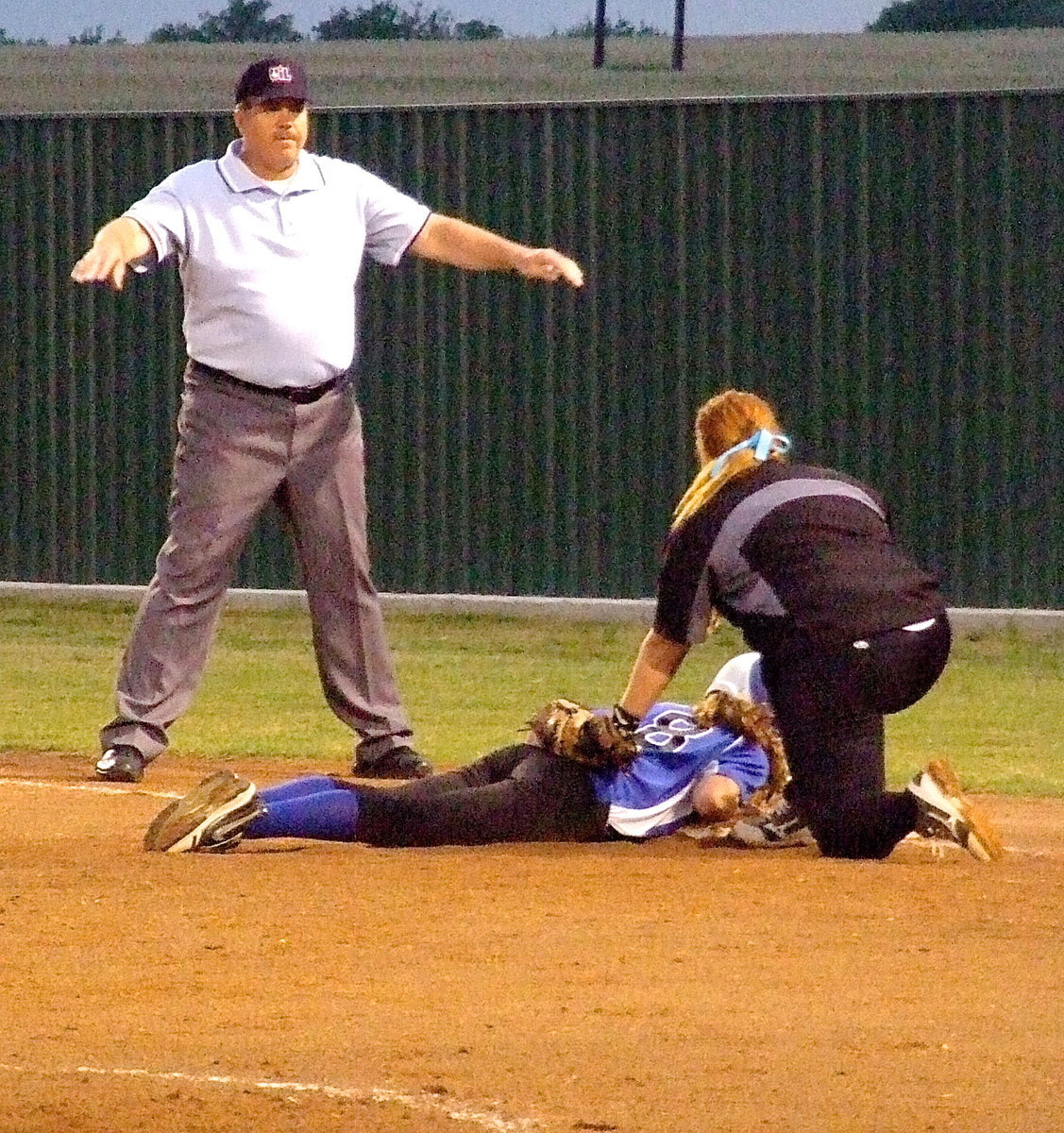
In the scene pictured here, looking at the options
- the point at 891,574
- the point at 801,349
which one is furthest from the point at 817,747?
the point at 801,349

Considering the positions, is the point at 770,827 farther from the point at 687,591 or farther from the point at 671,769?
the point at 687,591

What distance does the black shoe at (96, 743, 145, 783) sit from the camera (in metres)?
8.43

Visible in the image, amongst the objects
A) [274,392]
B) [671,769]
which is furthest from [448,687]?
[671,769]

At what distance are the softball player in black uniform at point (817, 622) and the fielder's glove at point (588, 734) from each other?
0.04 m

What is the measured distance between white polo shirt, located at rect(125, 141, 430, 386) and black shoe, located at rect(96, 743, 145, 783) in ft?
3.89

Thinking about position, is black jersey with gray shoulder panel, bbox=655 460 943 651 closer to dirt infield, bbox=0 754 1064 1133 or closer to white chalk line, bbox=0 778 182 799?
dirt infield, bbox=0 754 1064 1133

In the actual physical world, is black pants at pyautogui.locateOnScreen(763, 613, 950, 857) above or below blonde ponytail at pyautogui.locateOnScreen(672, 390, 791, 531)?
below

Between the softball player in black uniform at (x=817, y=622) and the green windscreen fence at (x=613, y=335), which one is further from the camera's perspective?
the green windscreen fence at (x=613, y=335)

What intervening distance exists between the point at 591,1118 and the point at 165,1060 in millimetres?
836

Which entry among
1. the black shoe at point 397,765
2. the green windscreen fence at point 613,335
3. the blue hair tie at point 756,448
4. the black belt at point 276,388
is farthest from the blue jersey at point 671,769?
the green windscreen fence at point 613,335

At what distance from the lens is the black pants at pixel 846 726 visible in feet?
21.7

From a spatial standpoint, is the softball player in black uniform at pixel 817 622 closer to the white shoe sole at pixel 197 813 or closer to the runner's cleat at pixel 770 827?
the runner's cleat at pixel 770 827

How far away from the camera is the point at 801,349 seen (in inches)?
561

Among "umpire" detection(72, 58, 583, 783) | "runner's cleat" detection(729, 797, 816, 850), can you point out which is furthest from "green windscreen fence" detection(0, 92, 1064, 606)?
"runner's cleat" detection(729, 797, 816, 850)
